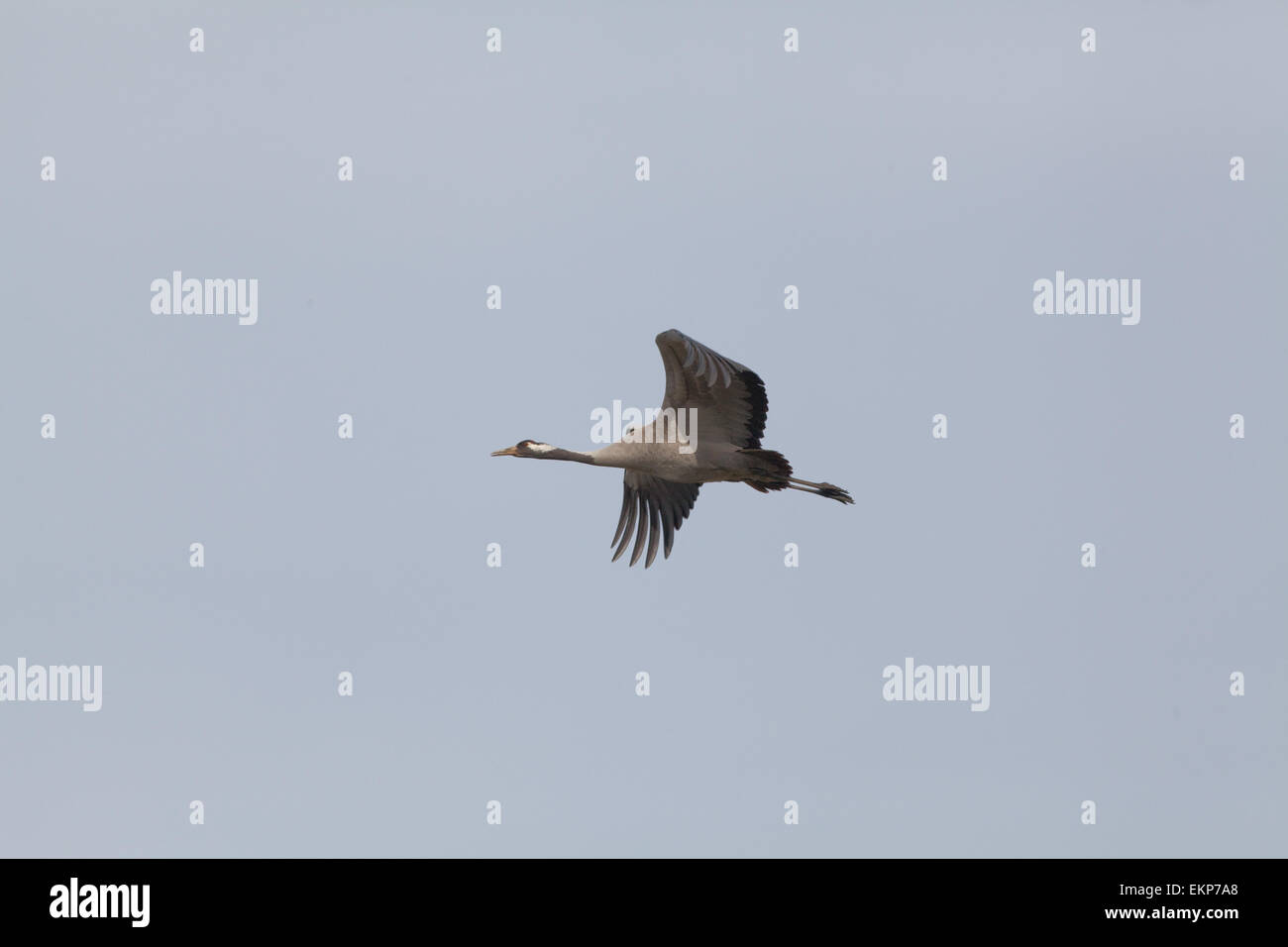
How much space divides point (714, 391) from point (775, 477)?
160 cm

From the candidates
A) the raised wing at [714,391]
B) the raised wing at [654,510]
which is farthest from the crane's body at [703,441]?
the raised wing at [654,510]

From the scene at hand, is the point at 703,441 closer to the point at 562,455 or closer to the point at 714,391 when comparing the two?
the point at 714,391

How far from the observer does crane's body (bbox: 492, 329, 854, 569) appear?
98.7 feet

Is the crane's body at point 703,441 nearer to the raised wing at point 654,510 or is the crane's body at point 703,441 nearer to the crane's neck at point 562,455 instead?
the crane's neck at point 562,455

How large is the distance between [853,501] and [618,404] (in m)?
3.69

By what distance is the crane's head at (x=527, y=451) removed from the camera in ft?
105

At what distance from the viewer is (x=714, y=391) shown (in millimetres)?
30328

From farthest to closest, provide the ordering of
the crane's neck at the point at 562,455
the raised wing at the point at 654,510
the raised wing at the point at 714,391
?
the raised wing at the point at 654,510
the crane's neck at the point at 562,455
the raised wing at the point at 714,391

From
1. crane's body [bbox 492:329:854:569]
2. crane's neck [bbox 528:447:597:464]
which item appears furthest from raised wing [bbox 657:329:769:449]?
crane's neck [bbox 528:447:597:464]

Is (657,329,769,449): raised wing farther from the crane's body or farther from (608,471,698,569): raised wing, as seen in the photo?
(608,471,698,569): raised wing

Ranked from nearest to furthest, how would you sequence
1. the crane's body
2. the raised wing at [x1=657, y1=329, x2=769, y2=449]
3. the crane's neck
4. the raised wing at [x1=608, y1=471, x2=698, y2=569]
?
the raised wing at [x1=657, y1=329, x2=769, y2=449] → the crane's body → the crane's neck → the raised wing at [x1=608, y1=471, x2=698, y2=569]
